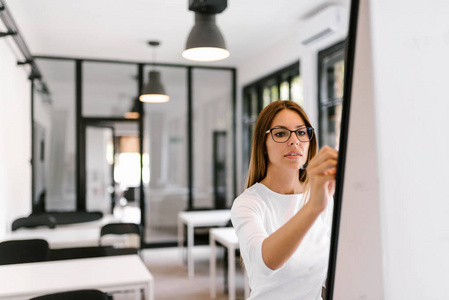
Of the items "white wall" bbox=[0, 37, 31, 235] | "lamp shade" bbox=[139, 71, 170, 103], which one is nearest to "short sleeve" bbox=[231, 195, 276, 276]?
"white wall" bbox=[0, 37, 31, 235]

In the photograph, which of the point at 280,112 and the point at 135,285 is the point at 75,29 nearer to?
the point at 135,285

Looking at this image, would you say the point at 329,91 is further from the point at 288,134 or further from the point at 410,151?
the point at 410,151

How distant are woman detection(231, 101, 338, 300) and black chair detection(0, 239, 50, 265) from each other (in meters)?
2.49

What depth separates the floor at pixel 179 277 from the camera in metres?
4.39

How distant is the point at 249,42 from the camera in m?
6.05

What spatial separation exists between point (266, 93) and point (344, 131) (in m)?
6.36

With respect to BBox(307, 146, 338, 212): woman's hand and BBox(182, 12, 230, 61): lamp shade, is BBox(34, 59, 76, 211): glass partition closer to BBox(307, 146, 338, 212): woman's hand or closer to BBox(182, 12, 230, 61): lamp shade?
BBox(182, 12, 230, 61): lamp shade

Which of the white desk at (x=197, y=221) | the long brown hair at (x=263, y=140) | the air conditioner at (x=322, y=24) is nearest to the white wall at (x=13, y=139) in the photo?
the white desk at (x=197, y=221)

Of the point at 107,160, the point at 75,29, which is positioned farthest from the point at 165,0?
the point at 107,160

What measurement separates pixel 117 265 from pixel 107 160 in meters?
4.45

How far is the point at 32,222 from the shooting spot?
15.0 ft

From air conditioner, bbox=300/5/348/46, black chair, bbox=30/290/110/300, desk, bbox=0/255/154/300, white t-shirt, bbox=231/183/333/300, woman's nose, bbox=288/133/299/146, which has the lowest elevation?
desk, bbox=0/255/154/300

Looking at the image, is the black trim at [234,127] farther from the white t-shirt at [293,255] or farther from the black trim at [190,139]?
the white t-shirt at [293,255]

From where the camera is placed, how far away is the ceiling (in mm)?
4527
